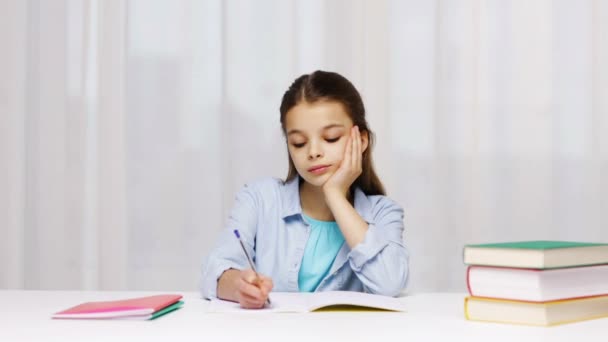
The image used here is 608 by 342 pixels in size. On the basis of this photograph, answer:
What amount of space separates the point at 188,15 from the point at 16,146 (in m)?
0.73

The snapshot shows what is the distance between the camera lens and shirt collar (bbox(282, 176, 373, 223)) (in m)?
1.69

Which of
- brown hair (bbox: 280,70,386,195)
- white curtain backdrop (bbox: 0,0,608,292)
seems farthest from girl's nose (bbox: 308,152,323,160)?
white curtain backdrop (bbox: 0,0,608,292)

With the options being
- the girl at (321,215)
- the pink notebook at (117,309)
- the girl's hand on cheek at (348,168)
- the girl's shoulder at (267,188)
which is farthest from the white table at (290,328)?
the girl's shoulder at (267,188)

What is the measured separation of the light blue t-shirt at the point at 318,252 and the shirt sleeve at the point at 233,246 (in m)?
0.12

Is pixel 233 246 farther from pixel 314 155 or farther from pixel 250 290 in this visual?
pixel 250 290

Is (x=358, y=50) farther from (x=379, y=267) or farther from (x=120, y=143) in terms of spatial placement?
(x=379, y=267)

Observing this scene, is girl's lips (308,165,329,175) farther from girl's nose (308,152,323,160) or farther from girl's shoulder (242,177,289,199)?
girl's shoulder (242,177,289,199)

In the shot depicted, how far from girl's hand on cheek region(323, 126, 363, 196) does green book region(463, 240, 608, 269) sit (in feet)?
1.67

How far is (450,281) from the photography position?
2547 mm

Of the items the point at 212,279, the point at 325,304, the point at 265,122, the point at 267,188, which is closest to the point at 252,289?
the point at 325,304

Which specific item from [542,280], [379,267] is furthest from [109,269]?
[542,280]

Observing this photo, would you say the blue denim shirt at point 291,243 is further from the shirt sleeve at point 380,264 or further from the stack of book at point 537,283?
the stack of book at point 537,283

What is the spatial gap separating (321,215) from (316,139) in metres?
0.22

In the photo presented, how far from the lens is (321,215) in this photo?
5.66 feet
